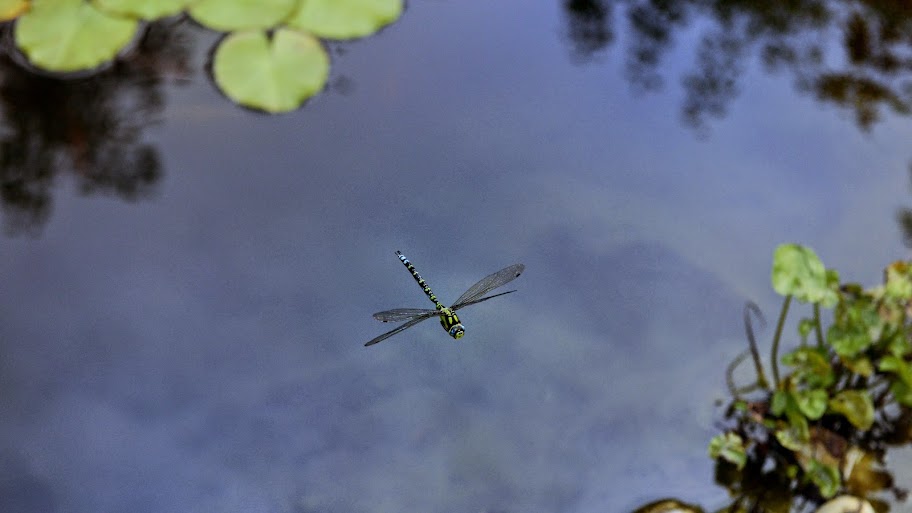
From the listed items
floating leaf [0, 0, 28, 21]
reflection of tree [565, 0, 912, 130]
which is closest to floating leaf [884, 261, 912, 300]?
reflection of tree [565, 0, 912, 130]

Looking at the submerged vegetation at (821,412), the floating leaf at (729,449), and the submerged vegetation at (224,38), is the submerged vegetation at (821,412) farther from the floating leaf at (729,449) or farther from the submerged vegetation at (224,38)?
the submerged vegetation at (224,38)

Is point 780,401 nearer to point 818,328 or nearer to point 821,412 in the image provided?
point 821,412

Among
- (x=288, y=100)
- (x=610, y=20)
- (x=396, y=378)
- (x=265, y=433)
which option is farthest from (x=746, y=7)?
(x=265, y=433)

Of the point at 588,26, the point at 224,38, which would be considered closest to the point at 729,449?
the point at 588,26

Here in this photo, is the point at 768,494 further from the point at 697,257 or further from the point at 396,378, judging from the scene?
the point at 396,378

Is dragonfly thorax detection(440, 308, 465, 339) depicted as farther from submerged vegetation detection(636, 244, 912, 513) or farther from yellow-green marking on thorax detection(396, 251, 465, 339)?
submerged vegetation detection(636, 244, 912, 513)

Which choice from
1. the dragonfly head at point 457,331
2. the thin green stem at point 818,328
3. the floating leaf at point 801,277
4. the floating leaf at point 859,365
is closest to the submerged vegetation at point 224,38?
the dragonfly head at point 457,331
